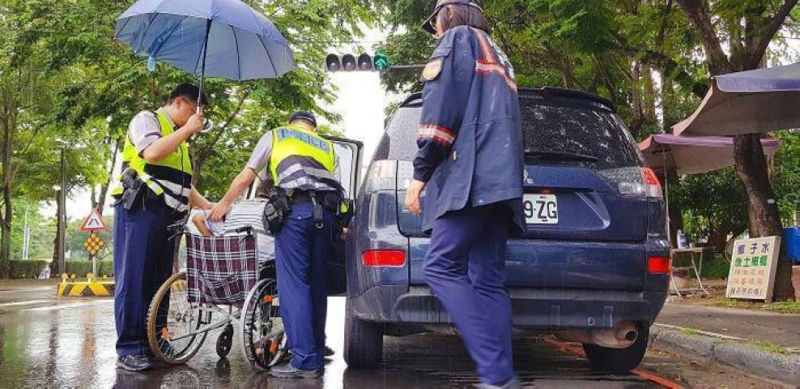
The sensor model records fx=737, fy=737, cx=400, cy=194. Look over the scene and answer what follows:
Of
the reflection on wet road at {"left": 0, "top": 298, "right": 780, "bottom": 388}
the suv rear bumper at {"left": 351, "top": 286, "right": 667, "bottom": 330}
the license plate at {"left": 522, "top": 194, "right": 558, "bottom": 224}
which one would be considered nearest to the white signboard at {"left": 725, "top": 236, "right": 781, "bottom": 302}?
the reflection on wet road at {"left": 0, "top": 298, "right": 780, "bottom": 388}

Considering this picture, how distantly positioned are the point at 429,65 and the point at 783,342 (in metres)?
3.83

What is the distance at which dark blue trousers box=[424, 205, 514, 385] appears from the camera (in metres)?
2.97

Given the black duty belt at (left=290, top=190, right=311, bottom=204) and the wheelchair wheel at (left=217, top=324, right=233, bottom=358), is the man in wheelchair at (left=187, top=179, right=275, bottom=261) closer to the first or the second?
the black duty belt at (left=290, top=190, right=311, bottom=204)

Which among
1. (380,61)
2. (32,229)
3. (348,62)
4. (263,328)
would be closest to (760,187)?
(263,328)

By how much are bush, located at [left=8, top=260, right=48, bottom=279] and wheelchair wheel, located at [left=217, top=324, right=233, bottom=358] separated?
114 ft

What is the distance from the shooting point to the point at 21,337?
252 inches

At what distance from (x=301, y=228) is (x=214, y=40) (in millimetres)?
2110

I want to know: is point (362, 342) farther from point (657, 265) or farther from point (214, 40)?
point (214, 40)

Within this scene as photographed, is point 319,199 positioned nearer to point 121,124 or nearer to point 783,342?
point 783,342

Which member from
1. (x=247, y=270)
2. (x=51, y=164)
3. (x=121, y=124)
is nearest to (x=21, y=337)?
(x=247, y=270)

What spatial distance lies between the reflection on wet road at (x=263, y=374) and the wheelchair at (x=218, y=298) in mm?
184

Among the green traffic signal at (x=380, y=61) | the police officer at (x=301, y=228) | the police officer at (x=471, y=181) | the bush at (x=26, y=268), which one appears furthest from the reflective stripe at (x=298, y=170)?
the bush at (x=26, y=268)

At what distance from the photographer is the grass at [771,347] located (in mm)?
4816

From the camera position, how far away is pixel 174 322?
4.78m
